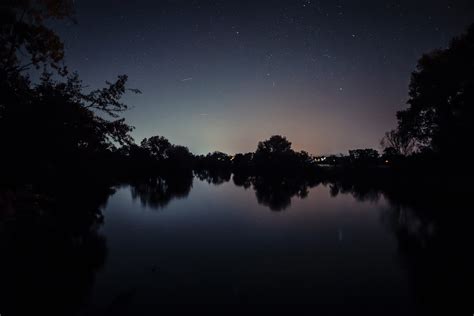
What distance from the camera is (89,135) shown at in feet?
27.1

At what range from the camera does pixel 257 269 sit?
32.6 ft

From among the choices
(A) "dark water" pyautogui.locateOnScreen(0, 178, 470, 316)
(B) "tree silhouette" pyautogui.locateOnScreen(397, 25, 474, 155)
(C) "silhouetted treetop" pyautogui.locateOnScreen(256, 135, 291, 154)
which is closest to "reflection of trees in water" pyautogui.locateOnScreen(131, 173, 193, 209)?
(A) "dark water" pyautogui.locateOnScreen(0, 178, 470, 316)

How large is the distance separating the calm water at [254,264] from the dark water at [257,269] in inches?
1.4

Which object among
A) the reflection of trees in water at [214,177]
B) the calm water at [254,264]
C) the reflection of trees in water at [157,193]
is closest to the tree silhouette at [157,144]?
the reflection of trees in water at [214,177]

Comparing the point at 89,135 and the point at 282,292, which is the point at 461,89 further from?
the point at 89,135

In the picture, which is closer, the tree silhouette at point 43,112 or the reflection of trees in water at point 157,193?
the tree silhouette at point 43,112

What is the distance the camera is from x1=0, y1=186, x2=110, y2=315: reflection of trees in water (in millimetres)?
6801

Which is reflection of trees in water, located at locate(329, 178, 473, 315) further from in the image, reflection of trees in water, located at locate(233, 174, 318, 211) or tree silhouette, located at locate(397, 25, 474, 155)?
reflection of trees in water, located at locate(233, 174, 318, 211)

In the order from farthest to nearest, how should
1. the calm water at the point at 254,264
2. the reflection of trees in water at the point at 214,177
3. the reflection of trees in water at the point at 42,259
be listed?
the reflection of trees in water at the point at 214,177 → the calm water at the point at 254,264 → the reflection of trees in water at the point at 42,259

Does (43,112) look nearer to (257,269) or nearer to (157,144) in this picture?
(257,269)

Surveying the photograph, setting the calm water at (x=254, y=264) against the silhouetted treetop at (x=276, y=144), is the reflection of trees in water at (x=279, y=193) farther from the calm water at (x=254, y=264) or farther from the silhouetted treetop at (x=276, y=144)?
the silhouetted treetop at (x=276, y=144)

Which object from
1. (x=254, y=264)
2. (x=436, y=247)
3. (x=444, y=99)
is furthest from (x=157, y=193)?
(x=444, y=99)

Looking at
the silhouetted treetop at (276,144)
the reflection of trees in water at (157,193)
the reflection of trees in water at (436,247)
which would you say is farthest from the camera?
the silhouetted treetop at (276,144)

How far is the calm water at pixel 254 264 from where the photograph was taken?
24.8 feet
